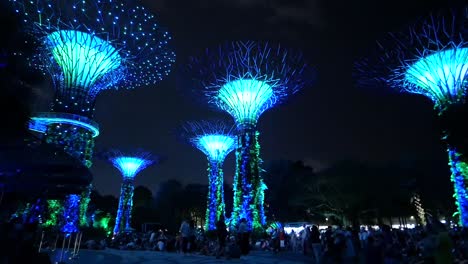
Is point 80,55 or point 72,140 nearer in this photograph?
point 80,55

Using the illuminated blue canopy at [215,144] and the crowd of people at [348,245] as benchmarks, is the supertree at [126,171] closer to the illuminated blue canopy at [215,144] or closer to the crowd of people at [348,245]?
the illuminated blue canopy at [215,144]

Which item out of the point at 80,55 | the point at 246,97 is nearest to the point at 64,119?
the point at 80,55

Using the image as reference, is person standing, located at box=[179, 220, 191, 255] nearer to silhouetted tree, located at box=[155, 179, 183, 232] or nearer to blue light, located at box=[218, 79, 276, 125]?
blue light, located at box=[218, 79, 276, 125]

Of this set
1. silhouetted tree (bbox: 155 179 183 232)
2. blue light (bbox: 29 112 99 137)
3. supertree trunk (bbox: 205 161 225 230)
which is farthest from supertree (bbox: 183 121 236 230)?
silhouetted tree (bbox: 155 179 183 232)

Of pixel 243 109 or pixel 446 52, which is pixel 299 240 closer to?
pixel 243 109

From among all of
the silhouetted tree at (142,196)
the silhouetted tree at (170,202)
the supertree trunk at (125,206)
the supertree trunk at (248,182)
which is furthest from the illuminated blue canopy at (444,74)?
the silhouetted tree at (142,196)

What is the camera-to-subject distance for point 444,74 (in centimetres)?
2016

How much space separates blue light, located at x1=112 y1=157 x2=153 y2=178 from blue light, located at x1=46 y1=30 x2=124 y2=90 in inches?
751

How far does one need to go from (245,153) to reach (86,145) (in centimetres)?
981

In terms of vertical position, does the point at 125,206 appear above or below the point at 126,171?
below

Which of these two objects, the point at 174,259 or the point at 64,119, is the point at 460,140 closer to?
the point at 174,259

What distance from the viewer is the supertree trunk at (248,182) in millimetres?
22453

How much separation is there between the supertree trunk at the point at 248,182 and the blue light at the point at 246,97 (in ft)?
3.12

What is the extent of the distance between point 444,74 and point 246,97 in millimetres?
11740
